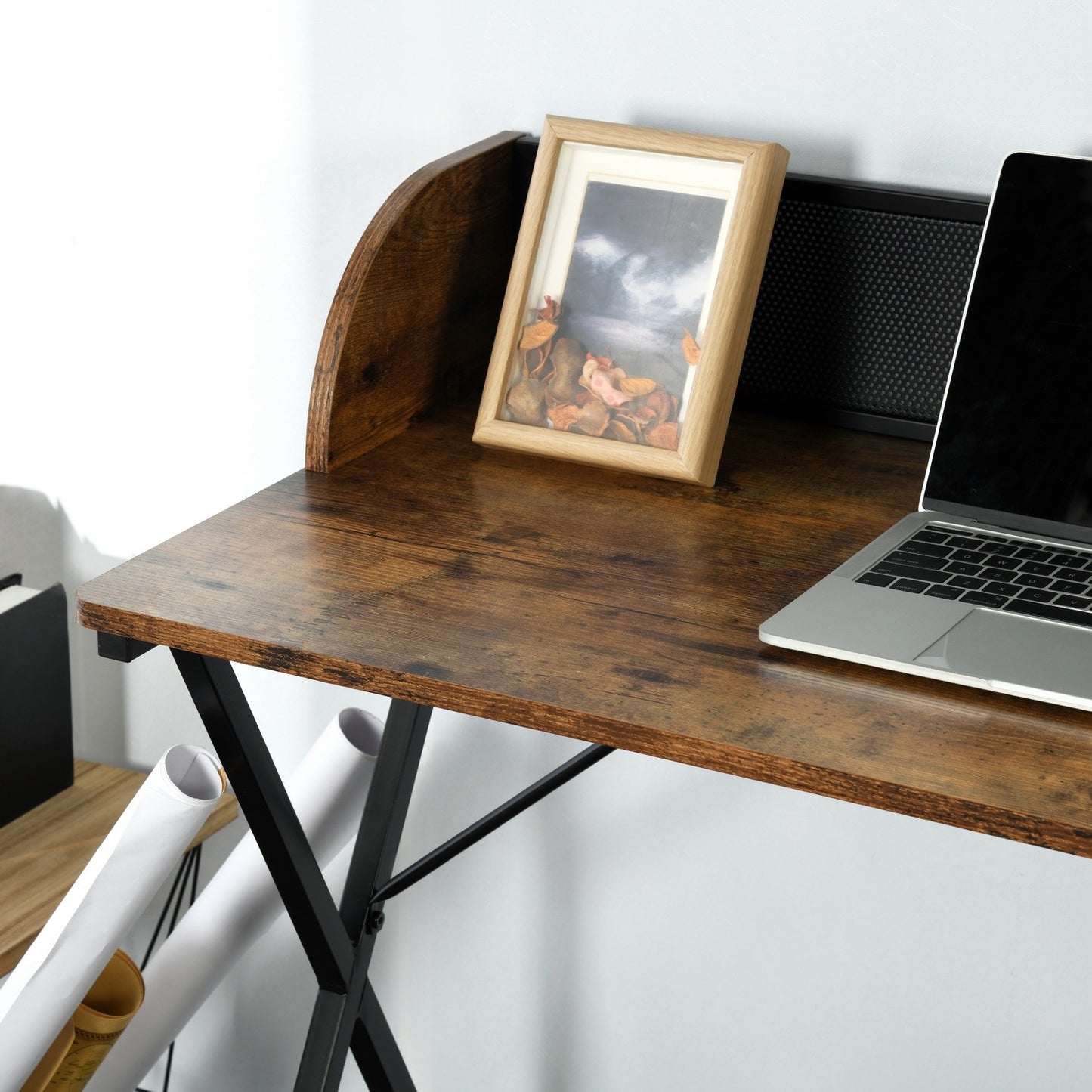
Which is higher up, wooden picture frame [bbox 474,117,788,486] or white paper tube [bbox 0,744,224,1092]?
wooden picture frame [bbox 474,117,788,486]

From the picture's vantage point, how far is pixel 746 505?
0.92 m

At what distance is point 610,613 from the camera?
30.1 inches

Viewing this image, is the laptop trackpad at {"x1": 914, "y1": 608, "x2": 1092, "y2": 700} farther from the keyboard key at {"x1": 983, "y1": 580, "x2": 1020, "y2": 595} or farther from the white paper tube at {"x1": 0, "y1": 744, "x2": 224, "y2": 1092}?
Answer: the white paper tube at {"x1": 0, "y1": 744, "x2": 224, "y2": 1092}

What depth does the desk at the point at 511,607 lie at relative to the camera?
25.4 inches

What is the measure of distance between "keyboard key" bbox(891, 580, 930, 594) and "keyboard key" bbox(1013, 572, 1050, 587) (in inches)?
2.2

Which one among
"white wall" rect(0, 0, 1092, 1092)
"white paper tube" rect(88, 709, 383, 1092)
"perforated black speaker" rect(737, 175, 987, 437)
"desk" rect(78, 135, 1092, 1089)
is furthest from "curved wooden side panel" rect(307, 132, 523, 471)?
"white paper tube" rect(88, 709, 383, 1092)

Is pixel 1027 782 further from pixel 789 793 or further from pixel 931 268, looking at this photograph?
pixel 789 793

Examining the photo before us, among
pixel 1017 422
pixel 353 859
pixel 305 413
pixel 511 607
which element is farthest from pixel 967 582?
pixel 305 413

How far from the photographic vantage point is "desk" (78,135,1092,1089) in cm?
64

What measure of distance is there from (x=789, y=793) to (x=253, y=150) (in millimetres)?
754

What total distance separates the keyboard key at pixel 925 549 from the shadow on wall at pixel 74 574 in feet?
2.89

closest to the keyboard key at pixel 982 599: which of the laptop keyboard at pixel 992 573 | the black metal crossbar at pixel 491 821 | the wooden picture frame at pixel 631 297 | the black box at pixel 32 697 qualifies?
the laptop keyboard at pixel 992 573

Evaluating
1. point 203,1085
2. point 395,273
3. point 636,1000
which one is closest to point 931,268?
point 395,273

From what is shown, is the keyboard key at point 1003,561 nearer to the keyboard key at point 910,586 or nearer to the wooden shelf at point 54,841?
the keyboard key at point 910,586
